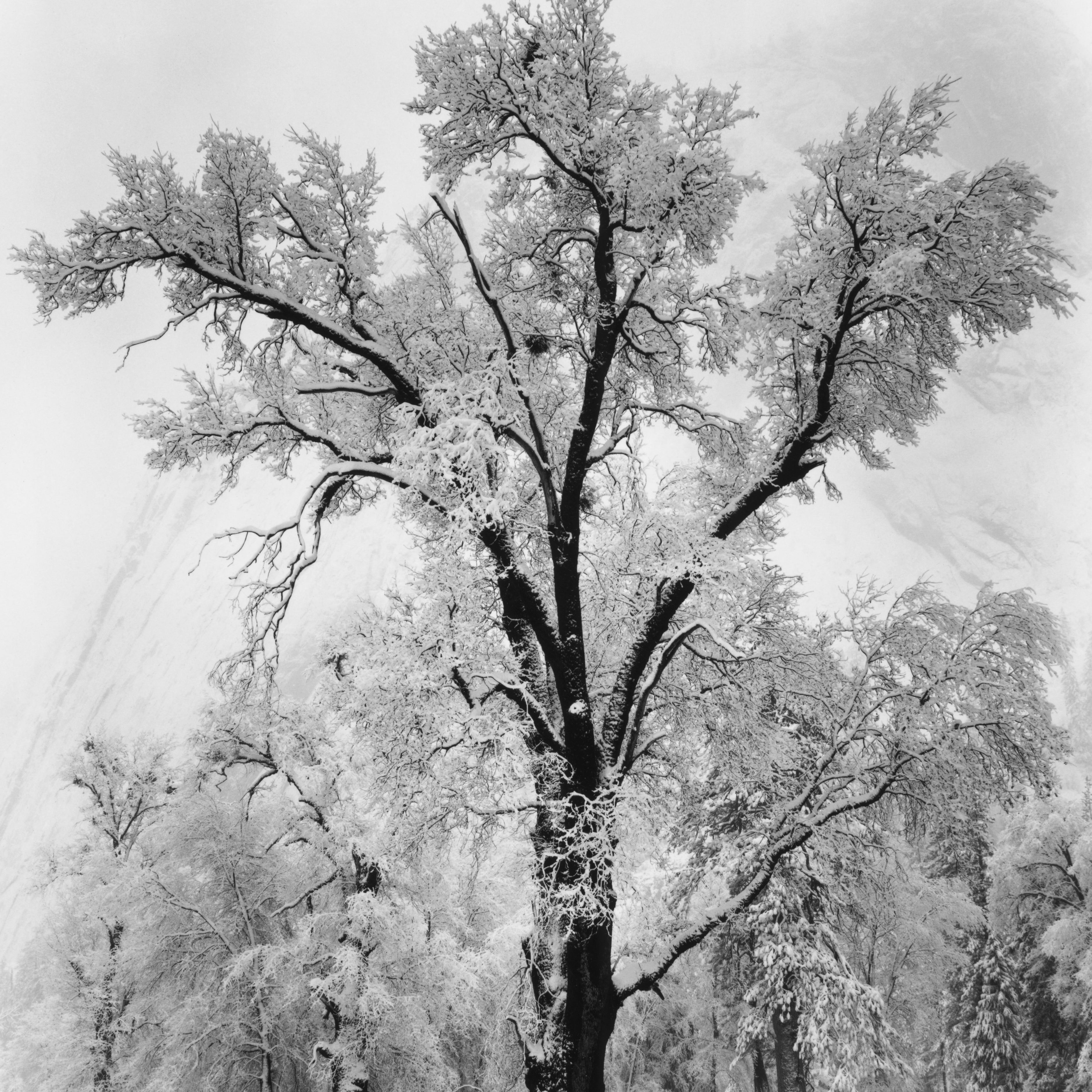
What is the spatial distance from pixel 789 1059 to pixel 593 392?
40.6 ft

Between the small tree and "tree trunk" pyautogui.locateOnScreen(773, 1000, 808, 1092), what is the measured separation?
6.61m

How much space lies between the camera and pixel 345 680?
821 centimetres

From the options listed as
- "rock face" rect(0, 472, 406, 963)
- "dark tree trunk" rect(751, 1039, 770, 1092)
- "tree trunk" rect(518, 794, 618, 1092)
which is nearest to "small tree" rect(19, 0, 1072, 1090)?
"tree trunk" rect(518, 794, 618, 1092)

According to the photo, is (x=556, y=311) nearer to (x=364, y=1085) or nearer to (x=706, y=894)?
(x=364, y=1085)

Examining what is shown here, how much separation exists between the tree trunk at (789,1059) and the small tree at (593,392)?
661cm

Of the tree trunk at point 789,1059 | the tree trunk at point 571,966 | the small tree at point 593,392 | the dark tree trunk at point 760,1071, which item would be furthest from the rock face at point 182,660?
the tree trunk at point 571,966

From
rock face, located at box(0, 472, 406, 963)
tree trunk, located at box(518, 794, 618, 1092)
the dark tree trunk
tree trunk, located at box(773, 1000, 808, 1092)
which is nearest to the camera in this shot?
tree trunk, located at box(518, 794, 618, 1092)

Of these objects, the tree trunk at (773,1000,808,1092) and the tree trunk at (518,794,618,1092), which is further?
the tree trunk at (773,1000,808,1092)

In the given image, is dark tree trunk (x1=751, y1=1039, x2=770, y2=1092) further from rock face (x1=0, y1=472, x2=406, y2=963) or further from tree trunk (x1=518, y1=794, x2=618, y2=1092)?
rock face (x1=0, y1=472, x2=406, y2=963)

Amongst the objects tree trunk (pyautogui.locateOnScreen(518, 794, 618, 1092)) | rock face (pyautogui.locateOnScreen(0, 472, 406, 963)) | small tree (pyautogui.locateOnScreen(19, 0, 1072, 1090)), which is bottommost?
tree trunk (pyautogui.locateOnScreen(518, 794, 618, 1092))

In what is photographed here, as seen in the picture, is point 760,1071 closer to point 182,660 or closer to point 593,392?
point 593,392

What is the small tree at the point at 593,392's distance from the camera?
4.74m

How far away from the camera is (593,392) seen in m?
5.48

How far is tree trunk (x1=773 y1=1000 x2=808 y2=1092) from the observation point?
450 inches
